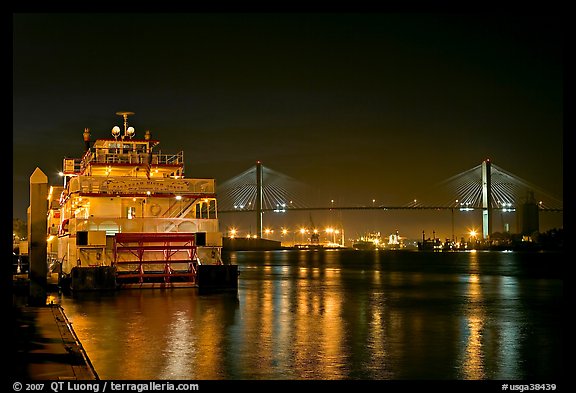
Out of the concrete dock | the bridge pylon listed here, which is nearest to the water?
the concrete dock

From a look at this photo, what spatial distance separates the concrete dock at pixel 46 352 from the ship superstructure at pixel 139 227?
1086 cm

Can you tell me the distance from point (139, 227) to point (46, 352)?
16692mm

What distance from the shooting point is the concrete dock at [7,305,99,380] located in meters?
10.6

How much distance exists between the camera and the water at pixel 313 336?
12880mm

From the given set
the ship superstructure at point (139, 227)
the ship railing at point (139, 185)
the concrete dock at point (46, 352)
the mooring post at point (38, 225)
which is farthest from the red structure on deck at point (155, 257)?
the concrete dock at point (46, 352)

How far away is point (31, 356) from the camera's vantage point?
1175 cm

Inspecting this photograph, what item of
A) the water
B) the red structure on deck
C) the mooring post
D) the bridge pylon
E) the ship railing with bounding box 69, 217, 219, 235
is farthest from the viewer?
the bridge pylon

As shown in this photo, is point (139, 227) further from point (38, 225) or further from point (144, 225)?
point (38, 225)

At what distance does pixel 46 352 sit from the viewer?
12.2 meters

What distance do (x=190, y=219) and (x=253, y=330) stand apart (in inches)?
469

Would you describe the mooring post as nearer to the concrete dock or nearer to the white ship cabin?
the concrete dock

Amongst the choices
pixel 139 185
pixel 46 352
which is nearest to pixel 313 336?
pixel 46 352

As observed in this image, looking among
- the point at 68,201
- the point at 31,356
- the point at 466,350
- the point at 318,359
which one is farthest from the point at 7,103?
the point at 68,201

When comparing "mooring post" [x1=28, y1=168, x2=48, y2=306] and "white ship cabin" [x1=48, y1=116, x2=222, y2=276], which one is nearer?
"mooring post" [x1=28, y1=168, x2=48, y2=306]
